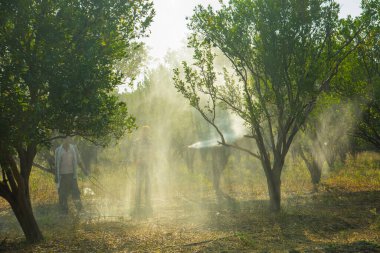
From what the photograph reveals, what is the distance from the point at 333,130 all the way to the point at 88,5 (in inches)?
518

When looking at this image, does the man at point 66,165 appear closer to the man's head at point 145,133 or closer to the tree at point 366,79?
the man's head at point 145,133

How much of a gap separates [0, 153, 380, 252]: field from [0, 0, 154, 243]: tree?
226cm

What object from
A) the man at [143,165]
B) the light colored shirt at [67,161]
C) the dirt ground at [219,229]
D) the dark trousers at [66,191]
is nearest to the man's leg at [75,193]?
the dark trousers at [66,191]

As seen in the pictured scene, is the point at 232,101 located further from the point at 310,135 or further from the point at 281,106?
the point at 310,135

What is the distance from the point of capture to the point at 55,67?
7430 millimetres

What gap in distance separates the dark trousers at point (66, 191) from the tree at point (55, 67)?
518 centimetres

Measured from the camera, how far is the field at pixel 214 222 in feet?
28.0

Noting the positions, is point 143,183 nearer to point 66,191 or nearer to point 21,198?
point 66,191

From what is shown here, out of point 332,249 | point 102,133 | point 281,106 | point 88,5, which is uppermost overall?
point 88,5

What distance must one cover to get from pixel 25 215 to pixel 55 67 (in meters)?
3.23

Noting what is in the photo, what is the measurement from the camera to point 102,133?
8742 mm

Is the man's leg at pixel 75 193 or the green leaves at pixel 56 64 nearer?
the green leaves at pixel 56 64

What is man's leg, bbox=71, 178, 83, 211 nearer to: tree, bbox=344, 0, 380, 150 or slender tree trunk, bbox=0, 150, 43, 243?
slender tree trunk, bbox=0, 150, 43, 243

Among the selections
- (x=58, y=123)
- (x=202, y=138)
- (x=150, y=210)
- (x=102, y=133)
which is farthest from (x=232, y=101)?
(x=202, y=138)
